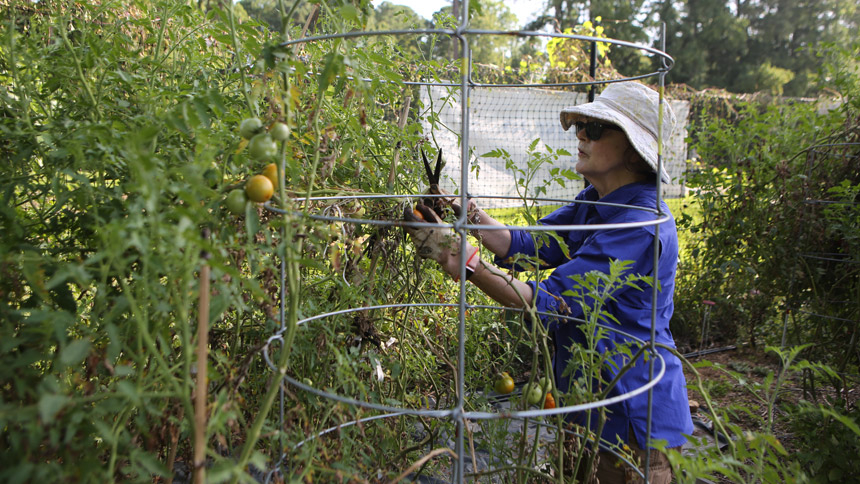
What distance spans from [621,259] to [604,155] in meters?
0.43

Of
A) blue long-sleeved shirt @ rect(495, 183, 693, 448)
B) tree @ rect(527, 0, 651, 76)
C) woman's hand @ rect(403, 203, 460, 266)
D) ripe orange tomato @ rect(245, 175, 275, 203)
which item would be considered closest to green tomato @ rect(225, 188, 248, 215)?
ripe orange tomato @ rect(245, 175, 275, 203)

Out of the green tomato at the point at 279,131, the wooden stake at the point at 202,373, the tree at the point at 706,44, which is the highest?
the tree at the point at 706,44

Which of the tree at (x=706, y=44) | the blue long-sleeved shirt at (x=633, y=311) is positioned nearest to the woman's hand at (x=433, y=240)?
the blue long-sleeved shirt at (x=633, y=311)

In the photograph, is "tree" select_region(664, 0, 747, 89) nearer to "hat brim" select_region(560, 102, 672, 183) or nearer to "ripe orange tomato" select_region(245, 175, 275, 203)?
"hat brim" select_region(560, 102, 672, 183)

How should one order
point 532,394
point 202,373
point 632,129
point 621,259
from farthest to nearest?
1. point 632,129
2. point 621,259
3. point 532,394
4. point 202,373

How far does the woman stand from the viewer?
1.48m

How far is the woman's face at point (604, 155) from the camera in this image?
5.83 feet

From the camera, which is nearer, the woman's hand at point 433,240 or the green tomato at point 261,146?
the green tomato at point 261,146

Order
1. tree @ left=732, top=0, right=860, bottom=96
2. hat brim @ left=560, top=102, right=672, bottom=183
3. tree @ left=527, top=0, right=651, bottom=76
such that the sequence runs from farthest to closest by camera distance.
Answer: tree @ left=732, top=0, right=860, bottom=96
tree @ left=527, top=0, right=651, bottom=76
hat brim @ left=560, top=102, right=672, bottom=183

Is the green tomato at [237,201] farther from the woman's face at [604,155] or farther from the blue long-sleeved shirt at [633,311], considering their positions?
the woman's face at [604,155]

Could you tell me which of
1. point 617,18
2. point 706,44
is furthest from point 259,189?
point 706,44

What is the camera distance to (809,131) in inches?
117

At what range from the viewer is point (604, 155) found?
1.80 meters

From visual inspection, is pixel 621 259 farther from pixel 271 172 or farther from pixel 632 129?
pixel 271 172
